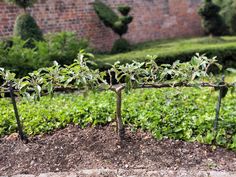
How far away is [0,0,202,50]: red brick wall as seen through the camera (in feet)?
26.2

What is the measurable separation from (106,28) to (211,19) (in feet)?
12.9

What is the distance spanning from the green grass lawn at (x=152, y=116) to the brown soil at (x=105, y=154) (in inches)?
5.4

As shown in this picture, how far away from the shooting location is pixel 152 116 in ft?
11.2

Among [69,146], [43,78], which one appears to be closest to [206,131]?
[69,146]

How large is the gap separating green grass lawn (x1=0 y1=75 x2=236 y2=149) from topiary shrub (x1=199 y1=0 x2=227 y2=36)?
710cm

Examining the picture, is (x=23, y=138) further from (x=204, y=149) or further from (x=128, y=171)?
(x=204, y=149)

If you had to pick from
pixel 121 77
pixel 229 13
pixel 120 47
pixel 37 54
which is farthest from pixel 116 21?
pixel 121 77

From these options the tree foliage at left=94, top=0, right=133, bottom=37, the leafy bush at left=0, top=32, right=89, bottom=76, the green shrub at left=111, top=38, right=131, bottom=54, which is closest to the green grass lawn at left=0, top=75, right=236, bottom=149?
the leafy bush at left=0, top=32, right=89, bottom=76

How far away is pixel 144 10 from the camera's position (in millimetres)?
10664

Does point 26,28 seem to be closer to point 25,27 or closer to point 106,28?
point 25,27

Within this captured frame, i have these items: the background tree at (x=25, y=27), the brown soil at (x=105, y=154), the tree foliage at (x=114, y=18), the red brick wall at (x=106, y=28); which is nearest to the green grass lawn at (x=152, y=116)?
the brown soil at (x=105, y=154)

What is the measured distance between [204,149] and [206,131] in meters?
0.25

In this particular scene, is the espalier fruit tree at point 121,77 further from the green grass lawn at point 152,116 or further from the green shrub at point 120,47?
the green shrub at point 120,47

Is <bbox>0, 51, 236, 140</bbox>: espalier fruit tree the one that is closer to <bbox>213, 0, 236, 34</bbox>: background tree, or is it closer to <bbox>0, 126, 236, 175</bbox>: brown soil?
<bbox>0, 126, 236, 175</bbox>: brown soil
